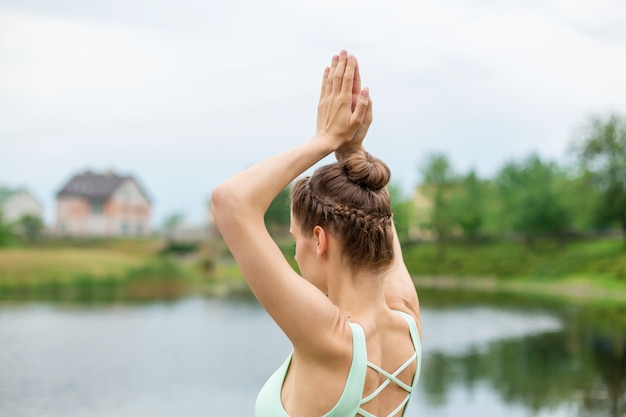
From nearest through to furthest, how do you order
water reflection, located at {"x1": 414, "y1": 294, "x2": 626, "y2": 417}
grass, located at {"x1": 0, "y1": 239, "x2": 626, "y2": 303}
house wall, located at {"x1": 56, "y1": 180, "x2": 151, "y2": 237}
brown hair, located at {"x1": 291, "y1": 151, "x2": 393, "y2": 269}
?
1. brown hair, located at {"x1": 291, "y1": 151, "x2": 393, "y2": 269}
2. water reflection, located at {"x1": 414, "y1": 294, "x2": 626, "y2": 417}
3. grass, located at {"x1": 0, "y1": 239, "x2": 626, "y2": 303}
4. house wall, located at {"x1": 56, "y1": 180, "x2": 151, "y2": 237}

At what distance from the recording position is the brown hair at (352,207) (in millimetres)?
1242

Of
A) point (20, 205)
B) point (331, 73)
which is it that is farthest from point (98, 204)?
point (331, 73)

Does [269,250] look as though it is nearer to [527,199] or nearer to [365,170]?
[365,170]

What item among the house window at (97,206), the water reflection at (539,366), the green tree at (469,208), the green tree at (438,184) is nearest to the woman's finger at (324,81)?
the water reflection at (539,366)

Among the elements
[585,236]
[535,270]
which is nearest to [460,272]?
[535,270]

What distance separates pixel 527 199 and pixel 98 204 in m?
39.9

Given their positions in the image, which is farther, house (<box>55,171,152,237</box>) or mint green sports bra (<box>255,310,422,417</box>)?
house (<box>55,171,152,237</box>)

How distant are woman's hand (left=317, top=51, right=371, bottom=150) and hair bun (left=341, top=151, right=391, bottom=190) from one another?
4cm

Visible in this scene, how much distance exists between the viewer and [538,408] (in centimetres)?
1306

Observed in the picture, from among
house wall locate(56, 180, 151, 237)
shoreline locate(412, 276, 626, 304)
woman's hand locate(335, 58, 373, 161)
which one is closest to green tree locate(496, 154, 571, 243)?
shoreline locate(412, 276, 626, 304)

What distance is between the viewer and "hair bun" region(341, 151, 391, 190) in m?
1.26

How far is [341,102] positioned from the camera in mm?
1276

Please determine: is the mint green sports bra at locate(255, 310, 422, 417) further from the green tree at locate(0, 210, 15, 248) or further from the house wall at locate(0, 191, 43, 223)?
the house wall at locate(0, 191, 43, 223)

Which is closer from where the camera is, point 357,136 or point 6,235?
point 357,136
